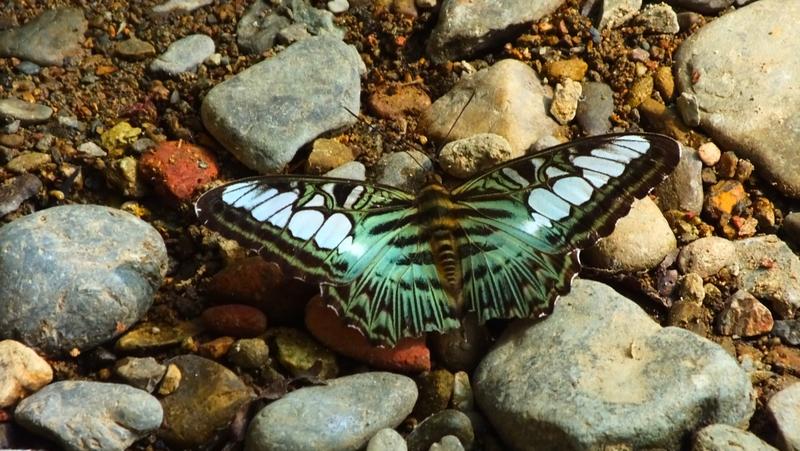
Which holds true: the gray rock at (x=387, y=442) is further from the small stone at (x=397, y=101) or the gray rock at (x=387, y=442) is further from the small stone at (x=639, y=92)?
the small stone at (x=639, y=92)

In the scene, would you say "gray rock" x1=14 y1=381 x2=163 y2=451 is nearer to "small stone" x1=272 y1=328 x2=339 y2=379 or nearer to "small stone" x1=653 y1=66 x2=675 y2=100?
"small stone" x1=272 y1=328 x2=339 y2=379

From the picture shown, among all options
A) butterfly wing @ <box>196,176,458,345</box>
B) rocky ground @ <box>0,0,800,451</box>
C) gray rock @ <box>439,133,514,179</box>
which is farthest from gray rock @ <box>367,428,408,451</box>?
gray rock @ <box>439,133,514,179</box>

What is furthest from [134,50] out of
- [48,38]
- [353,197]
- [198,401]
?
[198,401]

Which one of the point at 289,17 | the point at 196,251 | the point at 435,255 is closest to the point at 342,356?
the point at 435,255

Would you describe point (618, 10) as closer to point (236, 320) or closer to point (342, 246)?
point (342, 246)

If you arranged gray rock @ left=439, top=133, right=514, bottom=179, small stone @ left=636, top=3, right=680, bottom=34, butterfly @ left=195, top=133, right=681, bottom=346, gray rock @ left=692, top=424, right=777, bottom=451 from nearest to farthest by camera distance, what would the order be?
1. gray rock @ left=692, top=424, right=777, bottom=451
2. butterfly @ left=195, top=133, right=681, bottom=346
3. gray rock @ left=439, top=133, right=514, bottom=179
4. small stone @ left=636, top=3, right=680, bottom=34
